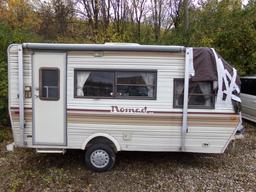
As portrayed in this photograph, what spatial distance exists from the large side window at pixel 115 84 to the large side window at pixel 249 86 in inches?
227

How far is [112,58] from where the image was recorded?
6516 millimetres

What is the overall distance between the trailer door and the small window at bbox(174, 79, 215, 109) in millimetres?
2283

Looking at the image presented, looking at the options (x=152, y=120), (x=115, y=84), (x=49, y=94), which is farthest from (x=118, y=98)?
(x=49, y=94)

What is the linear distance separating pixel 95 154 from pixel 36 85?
1.84m

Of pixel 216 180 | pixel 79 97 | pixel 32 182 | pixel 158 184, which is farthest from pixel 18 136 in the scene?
pixel 216 180

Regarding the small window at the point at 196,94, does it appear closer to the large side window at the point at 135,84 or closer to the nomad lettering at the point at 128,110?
the large side window at the point at 135,84

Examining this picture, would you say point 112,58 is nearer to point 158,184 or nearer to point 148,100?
point 148,100

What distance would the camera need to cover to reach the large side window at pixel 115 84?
655 cm

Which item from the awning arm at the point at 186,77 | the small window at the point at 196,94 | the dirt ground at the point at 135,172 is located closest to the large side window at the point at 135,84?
the small window at the point at 196,94

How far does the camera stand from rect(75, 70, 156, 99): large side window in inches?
258

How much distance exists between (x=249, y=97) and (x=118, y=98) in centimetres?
630

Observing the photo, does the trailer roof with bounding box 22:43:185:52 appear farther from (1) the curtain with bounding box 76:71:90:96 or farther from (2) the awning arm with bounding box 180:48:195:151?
(1) the curtain with bounding box 76:71:90:96

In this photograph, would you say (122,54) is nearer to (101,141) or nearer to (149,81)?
(149,81)

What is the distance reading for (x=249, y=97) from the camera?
11117 millimetres
